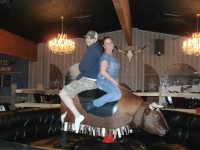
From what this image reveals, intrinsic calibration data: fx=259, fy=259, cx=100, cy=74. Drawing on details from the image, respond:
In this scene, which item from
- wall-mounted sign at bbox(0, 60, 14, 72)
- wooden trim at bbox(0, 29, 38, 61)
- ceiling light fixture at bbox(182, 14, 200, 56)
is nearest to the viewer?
ceiling light fixture at bbox(182, 14, 200, 56)

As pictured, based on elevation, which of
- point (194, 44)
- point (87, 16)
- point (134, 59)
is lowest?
point (134, 59)

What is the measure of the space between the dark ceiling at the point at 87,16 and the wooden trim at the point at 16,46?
192 mm

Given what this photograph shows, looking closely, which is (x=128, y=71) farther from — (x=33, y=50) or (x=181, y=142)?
(x=181, y=142)

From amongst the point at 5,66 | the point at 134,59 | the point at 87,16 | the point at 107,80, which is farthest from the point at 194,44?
the point at 5,66

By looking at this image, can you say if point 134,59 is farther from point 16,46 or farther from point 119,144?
point 119,144

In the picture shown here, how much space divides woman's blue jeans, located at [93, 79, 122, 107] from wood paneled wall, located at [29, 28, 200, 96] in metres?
7.41

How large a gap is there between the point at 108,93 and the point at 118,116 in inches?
12.4

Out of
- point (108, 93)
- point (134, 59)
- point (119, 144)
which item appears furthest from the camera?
point (134, 59)

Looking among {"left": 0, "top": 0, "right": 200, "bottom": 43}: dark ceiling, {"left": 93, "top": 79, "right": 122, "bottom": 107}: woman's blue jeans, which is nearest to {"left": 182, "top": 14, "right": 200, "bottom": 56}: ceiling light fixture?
{"left": 0, "top": 0, "right": 200, "bottom": 43}: dark ceiling

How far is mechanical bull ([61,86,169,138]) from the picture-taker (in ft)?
10.6

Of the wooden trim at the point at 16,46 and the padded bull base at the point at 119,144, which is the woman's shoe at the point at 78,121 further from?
the wooden trim at the point at 16,46

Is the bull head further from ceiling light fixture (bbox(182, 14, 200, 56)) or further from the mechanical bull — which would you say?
ceiling light fixture (bbox(182, 14, 200, 56))

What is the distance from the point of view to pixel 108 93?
3172mm

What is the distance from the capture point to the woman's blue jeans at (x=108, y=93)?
3.14 metres
